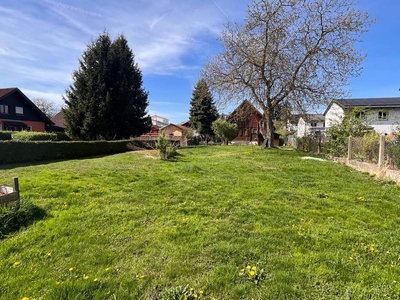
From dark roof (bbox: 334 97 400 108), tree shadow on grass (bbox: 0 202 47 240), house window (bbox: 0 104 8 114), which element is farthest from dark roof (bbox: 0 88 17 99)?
dark roof (bbox: 334 97 400 108)

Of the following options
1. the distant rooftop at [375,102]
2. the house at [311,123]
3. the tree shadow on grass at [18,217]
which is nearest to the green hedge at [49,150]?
the tree shadow on grass at [18,217]

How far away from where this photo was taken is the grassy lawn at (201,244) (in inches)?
99.5

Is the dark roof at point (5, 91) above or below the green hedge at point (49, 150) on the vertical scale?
above

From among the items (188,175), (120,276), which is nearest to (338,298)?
(120,276)

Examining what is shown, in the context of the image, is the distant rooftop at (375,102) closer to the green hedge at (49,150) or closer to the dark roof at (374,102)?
the dark roof at (374,102)

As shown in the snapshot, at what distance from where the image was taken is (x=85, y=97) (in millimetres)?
20938

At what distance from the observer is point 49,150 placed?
13.9 m

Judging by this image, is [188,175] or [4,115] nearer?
[188,175]

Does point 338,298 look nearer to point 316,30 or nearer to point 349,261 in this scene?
point 349,261

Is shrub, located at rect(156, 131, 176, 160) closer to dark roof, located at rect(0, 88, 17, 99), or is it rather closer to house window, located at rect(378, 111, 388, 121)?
dark roof, located at rect(0, 88, 17, 99)

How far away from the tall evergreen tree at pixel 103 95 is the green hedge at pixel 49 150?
431cm

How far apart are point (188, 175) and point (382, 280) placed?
19.6 ft

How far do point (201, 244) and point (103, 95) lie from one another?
20.8 meters

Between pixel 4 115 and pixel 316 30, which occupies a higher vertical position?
pixel 316 30
